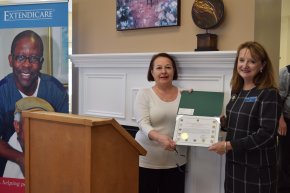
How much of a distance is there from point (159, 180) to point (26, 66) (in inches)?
61.8

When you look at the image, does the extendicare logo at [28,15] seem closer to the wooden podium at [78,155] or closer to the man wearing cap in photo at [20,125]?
the man wearing cap in photo at [20,125]

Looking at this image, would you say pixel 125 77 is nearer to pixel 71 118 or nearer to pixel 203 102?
pixel 203 102

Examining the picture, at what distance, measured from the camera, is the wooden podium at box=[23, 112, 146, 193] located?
1.53m

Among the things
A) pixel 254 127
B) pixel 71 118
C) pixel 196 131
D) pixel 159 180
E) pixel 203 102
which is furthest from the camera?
pixel 159 180

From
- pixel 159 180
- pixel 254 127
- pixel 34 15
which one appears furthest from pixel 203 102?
pixel 34 15

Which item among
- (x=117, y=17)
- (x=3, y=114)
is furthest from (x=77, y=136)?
(x=3, y=114)

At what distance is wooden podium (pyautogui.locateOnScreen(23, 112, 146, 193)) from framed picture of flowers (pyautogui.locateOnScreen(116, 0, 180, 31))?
1.23 meters

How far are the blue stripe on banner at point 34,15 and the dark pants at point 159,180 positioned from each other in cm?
151

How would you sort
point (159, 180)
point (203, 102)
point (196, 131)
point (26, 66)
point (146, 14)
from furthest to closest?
point (26, 66), point (146, 14), point (159, 180), point (203, 102), point (196, 131)

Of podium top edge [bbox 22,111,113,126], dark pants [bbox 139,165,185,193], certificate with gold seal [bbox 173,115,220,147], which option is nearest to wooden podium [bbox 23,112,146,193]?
podium top edge [bbox 22,111,113,126]

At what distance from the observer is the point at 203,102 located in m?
2.12

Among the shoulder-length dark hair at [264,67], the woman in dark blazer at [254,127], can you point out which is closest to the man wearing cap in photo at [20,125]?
the woman in dark blazer at [254,127]

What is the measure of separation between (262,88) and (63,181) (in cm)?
112

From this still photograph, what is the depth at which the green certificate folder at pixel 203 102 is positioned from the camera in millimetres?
2045
